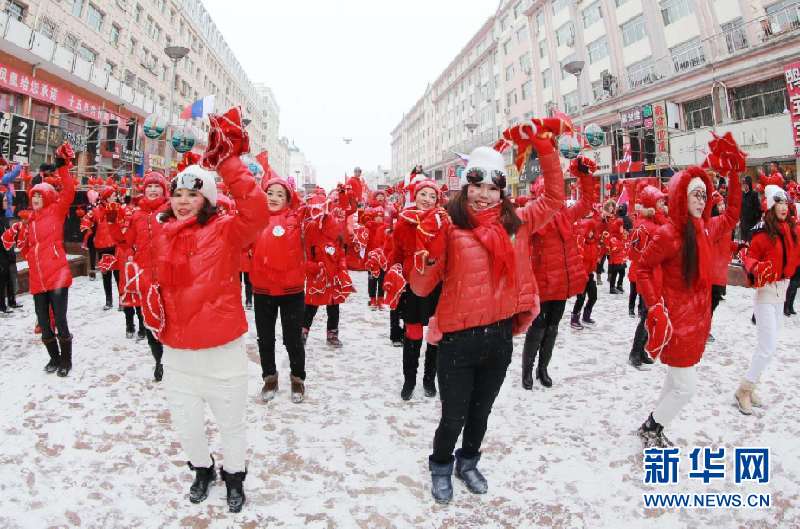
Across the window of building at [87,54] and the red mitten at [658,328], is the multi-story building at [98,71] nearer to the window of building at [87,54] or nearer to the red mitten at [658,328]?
the window of building at [87,54]

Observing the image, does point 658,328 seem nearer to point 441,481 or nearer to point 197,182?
point 441,481

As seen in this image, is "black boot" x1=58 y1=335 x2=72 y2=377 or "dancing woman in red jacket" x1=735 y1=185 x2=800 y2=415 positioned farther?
"black boot" x1=58 y1=335 x2=72 y2=377

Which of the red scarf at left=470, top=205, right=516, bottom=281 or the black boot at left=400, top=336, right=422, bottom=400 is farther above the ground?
the red scarf at left=470, top=205, right=516, bottom=281

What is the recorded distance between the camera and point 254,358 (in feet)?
17.3

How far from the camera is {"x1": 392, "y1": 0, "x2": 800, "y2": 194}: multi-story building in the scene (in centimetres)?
1688

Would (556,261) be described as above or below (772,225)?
below

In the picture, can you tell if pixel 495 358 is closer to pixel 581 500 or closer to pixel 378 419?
pixel 581 500

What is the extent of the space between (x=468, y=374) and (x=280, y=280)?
198 cm

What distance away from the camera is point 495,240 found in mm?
2350

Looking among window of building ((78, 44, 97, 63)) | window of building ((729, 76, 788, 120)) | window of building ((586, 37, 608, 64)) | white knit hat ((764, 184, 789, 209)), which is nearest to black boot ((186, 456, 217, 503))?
white knit hat ((764, 184, 789, 209))

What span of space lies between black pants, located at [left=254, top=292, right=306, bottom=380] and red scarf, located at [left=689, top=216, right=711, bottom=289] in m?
3.10

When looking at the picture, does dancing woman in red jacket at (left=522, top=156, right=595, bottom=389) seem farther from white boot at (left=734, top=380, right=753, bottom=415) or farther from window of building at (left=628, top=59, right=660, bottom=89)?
window of building at (left=628, top=59, right=660, bottom=89)

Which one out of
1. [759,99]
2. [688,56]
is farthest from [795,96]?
[688,56]

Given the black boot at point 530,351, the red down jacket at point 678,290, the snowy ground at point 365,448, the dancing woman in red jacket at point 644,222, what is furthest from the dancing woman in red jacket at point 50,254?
the dancing woman in red jacket at point 644,222
